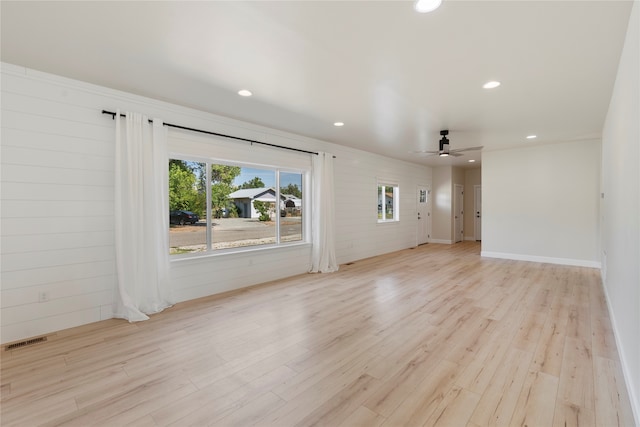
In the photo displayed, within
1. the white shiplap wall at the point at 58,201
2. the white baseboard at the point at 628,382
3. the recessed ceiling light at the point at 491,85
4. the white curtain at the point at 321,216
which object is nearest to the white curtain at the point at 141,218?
the white shiplap wall at the point at 58,201

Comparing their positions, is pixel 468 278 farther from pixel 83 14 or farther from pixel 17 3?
pixel 17 3

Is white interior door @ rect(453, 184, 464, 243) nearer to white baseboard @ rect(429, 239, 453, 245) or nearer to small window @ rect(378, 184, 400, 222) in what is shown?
white baseboard @ rect(429, 239, 453, 245)

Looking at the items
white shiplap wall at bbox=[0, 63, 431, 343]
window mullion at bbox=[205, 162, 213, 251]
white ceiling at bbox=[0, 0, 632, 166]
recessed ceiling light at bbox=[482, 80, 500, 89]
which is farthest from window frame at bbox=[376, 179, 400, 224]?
white shiplap wall at bbox=[0, 63, 431, 343]

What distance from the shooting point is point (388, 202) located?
28.0ft

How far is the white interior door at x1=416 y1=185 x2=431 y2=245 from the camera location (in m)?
9.70

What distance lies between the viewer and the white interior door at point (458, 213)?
10188 millimetres

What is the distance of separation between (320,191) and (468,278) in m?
3.23

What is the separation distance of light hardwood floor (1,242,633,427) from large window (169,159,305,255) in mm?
1024

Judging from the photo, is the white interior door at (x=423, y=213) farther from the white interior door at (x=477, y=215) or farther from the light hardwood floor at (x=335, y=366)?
the light hardwood floor at (x=335, y=366)

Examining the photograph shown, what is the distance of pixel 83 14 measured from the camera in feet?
6.94

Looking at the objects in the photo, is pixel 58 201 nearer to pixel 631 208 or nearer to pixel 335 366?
pixel 335 366

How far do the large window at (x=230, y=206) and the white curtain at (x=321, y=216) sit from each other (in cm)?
31

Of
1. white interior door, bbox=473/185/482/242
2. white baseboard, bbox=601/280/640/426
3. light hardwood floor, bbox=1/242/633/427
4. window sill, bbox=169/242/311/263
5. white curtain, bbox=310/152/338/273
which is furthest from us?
white interior door, bbox=473/185/482/242

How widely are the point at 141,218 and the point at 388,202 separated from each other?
656 cm
